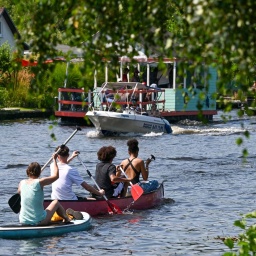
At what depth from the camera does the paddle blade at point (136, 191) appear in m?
18.5

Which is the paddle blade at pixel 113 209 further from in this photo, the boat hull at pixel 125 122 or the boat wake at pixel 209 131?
the boat wake at pixel 209 131

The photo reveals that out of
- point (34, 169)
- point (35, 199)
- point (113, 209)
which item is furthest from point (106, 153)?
point (34, 169)

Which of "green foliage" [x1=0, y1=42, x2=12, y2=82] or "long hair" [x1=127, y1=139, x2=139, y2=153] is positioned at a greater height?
"green foliage" [x1=0, y1=42, x2=12, y2=82]

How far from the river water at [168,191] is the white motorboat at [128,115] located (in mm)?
515

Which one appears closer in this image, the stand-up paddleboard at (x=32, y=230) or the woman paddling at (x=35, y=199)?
the woman paddling at (x=35, y=199)

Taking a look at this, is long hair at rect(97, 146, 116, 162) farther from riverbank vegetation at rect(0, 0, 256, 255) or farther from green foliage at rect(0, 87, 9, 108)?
green foliage at rect(0, 87, 9, 108)

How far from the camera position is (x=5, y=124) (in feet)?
146

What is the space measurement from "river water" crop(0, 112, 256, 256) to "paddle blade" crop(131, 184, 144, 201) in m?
0.41

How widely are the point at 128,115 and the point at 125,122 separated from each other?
0.36 m

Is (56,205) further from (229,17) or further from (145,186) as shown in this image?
(229,17)

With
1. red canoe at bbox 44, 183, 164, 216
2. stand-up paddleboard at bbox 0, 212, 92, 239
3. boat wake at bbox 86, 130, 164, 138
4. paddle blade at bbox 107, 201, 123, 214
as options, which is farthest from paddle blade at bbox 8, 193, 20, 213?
boat wake at bbox 86, 130, 164, 138

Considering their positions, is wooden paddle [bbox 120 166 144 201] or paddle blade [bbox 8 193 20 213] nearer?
paddle blade [bbox 8 193 20 213]

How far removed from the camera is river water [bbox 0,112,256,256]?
1570cm

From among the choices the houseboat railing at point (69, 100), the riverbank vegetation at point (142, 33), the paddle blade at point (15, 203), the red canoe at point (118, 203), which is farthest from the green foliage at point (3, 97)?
the riverbank vegetation at point (142, 33)
